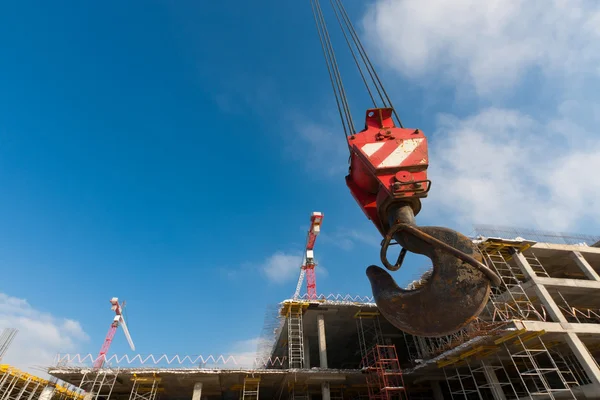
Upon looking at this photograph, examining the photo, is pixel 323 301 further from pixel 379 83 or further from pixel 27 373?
pixel 27 373

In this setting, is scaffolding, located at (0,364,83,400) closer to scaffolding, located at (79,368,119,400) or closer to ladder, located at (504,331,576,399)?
scaffolding, located at (79,368,119,400)

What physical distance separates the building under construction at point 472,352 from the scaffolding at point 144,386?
6cm

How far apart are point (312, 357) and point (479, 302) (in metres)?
31.6

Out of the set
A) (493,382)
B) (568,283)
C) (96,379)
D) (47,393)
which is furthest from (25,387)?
(568,283)

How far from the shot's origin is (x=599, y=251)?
1914 centimetres

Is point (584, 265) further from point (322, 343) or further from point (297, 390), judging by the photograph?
point (297, 390)

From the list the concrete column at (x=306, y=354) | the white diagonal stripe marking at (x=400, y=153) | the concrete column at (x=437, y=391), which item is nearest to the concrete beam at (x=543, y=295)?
the concrete column at (x=437, y=391)

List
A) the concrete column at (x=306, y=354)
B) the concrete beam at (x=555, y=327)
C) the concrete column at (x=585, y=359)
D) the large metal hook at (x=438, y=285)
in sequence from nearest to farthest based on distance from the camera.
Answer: the large metal hook at (x=438, y=285) < the concrete column at (x=585, y=359) < the concrete beam at (x=555, y=327) < the concrete column at (x=306, y=354)

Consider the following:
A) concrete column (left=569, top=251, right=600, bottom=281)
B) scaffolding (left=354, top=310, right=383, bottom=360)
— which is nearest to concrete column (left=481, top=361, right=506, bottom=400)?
scaffolding (left=354, top=310, right=383, bottom=360)

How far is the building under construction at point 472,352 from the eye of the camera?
14.4 meters

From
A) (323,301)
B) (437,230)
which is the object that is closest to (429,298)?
(437,230)

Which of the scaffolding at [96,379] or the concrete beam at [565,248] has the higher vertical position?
the concrete beam at [565,248]

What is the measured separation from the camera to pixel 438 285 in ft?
9.02

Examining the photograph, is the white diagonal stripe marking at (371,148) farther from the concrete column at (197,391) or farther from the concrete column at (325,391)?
the concrete column at (197,391)
